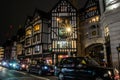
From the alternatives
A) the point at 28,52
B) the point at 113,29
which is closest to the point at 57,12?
the point at 28,52

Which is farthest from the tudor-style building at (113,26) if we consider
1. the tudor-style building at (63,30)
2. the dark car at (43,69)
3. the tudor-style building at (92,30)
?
the tudor-style building at (63,30)

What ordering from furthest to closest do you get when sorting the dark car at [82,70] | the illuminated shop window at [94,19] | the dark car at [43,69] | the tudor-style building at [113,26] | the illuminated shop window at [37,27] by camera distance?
the illuminated shop window at [37,27]
the illuminated shop window at [94,19]
the tudor-style building at [113,26]
the dark car at [43,69]
the dark car at [82,70]

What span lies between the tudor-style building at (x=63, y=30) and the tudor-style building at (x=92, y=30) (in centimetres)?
200

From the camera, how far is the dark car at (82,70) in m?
11.1

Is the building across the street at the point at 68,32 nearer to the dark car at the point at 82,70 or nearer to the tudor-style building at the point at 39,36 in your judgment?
the tudor-style building at the point at 39,36

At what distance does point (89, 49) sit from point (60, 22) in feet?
31.1

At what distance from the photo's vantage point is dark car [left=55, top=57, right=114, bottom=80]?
11064 mm

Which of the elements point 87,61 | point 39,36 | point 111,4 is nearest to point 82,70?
point 87,61

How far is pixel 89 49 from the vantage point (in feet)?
136

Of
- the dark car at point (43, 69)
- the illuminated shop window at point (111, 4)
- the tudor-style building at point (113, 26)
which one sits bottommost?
the dark car at point (43, 69)

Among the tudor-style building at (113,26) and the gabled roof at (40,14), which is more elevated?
the gabled roof at (40,14)

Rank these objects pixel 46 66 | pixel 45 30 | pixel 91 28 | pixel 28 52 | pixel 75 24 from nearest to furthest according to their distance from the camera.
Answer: pixel 46 66, pixel 91 28, pixel 75 24, pixel 45 30, pixel 28 52

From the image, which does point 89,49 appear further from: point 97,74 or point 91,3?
point 97,74

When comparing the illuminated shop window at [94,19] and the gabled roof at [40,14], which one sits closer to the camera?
the illuminated shop window at [94,19]
